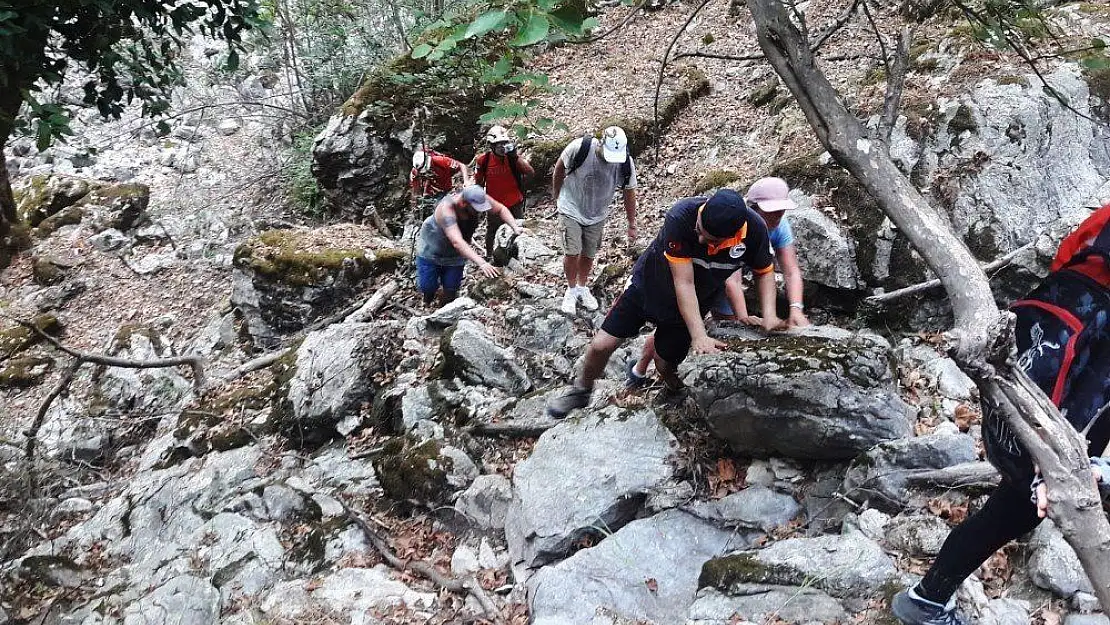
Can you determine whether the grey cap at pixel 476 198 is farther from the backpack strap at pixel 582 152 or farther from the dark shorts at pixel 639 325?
the dark shorts at pixel 639 325

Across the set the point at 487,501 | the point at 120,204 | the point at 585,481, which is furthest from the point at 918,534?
the point at 120,204

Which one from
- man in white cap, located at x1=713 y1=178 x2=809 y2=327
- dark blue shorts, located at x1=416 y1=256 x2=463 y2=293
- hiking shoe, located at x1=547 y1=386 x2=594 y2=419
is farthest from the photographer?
dark blue shorts, located at x1=416 y1=256 x2=463 y2=293

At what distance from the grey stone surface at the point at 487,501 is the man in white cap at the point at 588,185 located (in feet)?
8.37

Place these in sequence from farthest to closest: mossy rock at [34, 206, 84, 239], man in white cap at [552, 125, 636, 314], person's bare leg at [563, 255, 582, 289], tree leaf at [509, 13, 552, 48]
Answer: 1. mossy rock at [34, 206, 84, 239]
2. person's bare leg at [563, 255, 582, 289]
3. man in white cap at [552, 125, 636, 314]
4. tree leaf at [509, 13, 552, 48]

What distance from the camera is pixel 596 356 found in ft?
15.5

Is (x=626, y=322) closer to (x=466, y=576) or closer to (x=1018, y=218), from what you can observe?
(x=466, y=576)

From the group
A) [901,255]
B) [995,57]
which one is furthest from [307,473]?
[995,57]

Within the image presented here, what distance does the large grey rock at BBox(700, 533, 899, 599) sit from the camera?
3.19 metres

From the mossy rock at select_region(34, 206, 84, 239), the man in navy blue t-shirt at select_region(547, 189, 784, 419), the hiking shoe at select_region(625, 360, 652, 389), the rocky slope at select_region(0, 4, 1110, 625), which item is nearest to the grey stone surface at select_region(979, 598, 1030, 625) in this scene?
the rocky slope at select_region(0, 4, 1110, 625)

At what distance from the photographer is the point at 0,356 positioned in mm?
9523

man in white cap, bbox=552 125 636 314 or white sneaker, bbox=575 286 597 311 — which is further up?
man in white cap, bbox=552 125 636 314

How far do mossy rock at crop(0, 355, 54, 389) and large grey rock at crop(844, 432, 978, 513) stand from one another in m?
10.7

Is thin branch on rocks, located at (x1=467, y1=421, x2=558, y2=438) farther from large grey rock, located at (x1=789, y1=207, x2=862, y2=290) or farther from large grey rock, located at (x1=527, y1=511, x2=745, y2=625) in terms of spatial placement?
large grey rock, located at (x1=789, y1=207, x2=862, y2=290)

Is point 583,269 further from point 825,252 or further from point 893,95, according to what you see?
point 893,95
